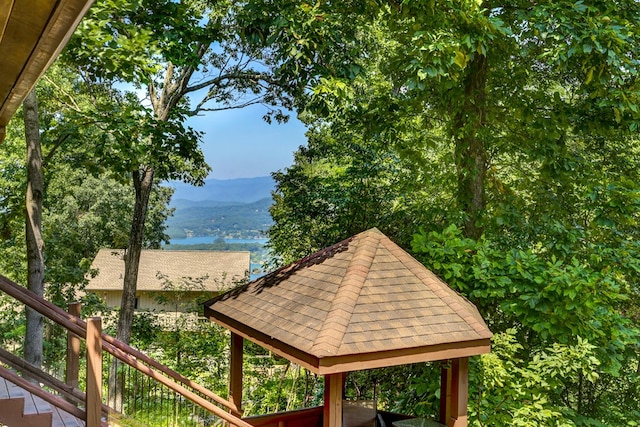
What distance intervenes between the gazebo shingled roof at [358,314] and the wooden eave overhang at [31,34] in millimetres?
3007

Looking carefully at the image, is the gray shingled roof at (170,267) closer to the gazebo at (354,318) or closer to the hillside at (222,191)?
the hillside at (222,191)

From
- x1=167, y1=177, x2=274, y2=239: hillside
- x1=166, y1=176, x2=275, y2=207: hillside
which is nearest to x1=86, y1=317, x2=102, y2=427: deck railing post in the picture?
x1=166, y1=176, x2=275, y2=207: hillside

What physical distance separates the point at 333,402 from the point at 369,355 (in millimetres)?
610

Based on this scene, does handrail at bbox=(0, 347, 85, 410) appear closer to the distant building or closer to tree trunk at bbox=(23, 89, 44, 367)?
tree trunk at bbox=(23, 89, 44, 367)

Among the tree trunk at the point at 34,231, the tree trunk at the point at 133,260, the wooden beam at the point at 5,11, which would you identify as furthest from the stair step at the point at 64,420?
the tree trunk at the point at 133,260

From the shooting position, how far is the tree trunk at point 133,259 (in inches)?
417

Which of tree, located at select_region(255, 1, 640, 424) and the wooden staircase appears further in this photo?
tree, located at select_region(255, 1, 640, 424)

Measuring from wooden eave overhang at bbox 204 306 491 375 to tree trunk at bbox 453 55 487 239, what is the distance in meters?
3.54

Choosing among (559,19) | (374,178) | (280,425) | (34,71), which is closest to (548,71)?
(559,19)

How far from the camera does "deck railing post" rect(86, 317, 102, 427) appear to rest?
3350 mm

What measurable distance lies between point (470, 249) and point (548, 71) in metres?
4.70

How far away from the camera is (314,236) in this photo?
10.3 meters

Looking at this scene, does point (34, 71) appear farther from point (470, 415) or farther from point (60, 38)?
Result: point (470, 415)

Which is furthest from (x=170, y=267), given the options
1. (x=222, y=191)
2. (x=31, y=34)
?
(x=222, y=191)
